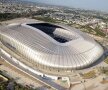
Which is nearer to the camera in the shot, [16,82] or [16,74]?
[16,82]

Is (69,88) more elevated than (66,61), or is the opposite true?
(66,61)

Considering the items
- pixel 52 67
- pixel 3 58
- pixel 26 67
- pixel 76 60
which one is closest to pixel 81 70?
pixel 76 60

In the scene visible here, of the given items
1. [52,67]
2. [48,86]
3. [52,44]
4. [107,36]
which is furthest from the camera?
[107,36]

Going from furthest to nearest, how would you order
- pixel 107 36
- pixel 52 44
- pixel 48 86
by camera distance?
pixel 107 36, pixel 52 44, pixel 48 86

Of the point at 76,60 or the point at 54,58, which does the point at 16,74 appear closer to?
the point at 54,58
